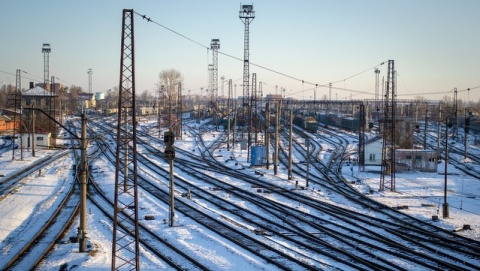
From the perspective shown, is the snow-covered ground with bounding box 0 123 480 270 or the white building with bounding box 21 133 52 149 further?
the white building with bounding box 21 133 52 149

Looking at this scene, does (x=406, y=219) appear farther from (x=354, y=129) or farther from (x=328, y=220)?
(x=354, y=129)

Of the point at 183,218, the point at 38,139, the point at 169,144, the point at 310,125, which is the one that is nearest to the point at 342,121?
the point at 310,125

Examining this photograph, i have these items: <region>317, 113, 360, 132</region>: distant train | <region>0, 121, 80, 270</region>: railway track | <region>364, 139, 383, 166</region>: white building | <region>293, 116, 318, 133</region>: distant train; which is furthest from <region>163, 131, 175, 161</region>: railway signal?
<region>317, 113, 360, 132</region>: distant train

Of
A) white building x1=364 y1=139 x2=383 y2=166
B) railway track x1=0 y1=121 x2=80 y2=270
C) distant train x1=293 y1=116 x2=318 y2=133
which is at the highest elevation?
distant train x1=293 y1=116 x2=318 y2=133

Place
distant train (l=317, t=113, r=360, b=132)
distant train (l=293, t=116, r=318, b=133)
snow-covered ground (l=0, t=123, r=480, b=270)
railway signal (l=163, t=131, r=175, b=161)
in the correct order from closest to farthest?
snow-covered ground (l=0, t=123, r=480, b=270) < railway signal (l=163, t=131, r=175, b=161) < distant train (l=293, t=116, r=318, b=133) < distant train (l=317, t=113, r=360, b=132)

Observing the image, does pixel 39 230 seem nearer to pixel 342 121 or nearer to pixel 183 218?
pixel 183 218

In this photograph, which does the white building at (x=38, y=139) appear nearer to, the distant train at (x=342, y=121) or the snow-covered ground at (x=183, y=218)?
the snow-covered ground at (x=183, y=218)

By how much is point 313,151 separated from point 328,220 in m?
26.0

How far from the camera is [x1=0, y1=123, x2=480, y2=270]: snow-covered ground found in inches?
531

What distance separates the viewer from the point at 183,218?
1852 cm

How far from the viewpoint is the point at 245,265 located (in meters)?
13.2

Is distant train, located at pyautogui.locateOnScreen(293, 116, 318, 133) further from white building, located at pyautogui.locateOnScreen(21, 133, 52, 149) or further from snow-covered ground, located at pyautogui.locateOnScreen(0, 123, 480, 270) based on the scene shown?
white building, located at pyautogui.locateOnScreen(21, 133, 52, 149)

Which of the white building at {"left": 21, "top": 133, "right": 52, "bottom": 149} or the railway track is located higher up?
the white building at {"left": 21, "top": 133, "right": 52, "bottom": 149}

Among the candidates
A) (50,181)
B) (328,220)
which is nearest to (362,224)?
(328,220)
